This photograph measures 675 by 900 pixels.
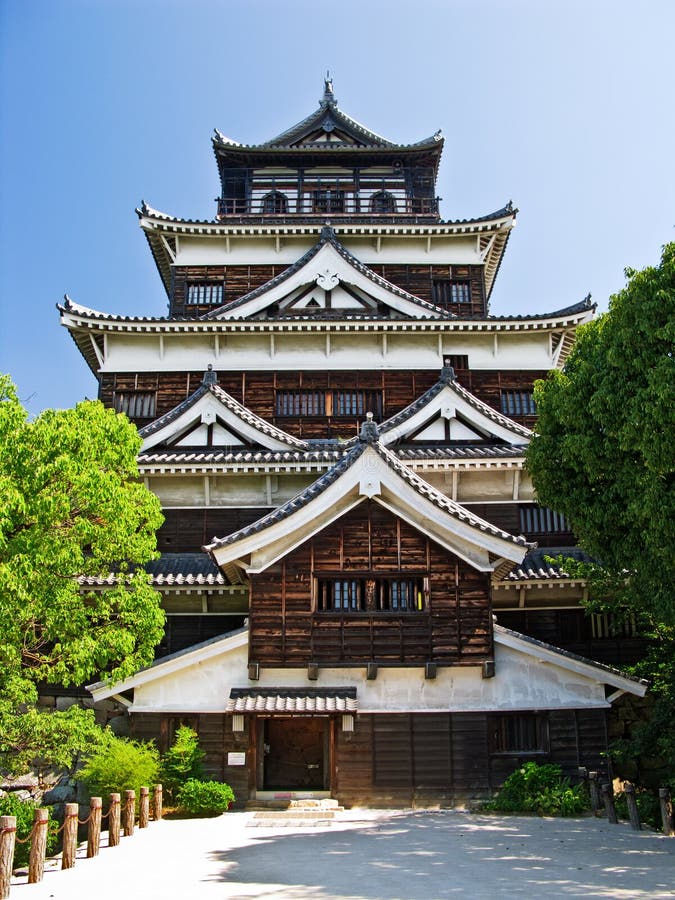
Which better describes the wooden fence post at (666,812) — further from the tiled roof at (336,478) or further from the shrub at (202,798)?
the shrub at (202,798)

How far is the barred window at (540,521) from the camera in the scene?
22.3 m

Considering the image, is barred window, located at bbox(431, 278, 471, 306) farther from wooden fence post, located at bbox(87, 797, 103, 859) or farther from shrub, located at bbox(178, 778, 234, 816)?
wooden fence post, located at bbox(87, 797, 103, 859)

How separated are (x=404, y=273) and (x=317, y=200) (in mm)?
4935

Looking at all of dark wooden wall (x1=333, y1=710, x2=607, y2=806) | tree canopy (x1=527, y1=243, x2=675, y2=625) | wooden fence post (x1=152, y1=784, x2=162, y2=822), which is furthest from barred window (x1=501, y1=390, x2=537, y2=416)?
wooden fence post (x1=152, y1=784, x2=162, y2=822)

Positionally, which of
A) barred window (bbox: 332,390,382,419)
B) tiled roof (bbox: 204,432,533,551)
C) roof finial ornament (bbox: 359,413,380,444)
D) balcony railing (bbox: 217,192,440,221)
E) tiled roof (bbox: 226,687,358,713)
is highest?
balcony railing (bbox: 217,192,440,221)

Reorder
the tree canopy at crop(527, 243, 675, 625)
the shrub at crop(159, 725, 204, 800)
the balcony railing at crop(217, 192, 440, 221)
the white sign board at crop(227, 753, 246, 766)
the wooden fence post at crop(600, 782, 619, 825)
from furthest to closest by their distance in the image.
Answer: the balcony railing at crop(217, 192, 440, 221)
the white sign board at crop(227, 753, 246, 766)
the shrub at crop(159, 725, 204, 800)
the wooden fence post at crop(600, 782, 619, 825)
the tree canopy at crop(527, 243, 675, 625)

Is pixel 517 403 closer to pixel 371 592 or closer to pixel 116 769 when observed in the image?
pixel 371 592

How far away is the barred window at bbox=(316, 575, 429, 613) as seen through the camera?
58.1 ft

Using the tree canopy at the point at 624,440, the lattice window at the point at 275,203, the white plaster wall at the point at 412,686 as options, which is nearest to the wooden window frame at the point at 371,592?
the white plaster wall at the point at 412,686

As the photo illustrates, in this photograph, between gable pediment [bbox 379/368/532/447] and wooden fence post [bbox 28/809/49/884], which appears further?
gable pediment [bbox 379/368/532/447]

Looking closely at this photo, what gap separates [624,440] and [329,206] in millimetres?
19757

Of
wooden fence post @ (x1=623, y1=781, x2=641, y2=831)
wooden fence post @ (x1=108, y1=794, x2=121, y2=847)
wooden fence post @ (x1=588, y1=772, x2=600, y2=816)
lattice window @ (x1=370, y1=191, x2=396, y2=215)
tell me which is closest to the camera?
wooden fence post @ (x1=108, y1=794, x2=121, y2=847)

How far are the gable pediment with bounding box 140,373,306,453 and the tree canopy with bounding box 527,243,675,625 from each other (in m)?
9.25

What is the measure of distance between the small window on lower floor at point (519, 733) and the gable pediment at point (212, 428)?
9195mm
